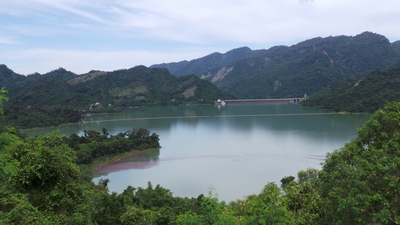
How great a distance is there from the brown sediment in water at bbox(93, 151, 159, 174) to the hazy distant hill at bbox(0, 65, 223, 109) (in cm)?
4416

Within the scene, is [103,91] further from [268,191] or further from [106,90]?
[268,191]

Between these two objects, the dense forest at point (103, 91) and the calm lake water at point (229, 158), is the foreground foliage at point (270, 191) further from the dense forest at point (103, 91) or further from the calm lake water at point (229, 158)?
the dense forest at point (103, 91)

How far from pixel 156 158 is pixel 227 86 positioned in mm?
102406

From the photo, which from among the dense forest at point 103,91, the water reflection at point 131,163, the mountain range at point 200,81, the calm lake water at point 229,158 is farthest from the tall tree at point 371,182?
the mountain range at point 200,81

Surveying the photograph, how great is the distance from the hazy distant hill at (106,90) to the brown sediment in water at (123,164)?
1739 inches

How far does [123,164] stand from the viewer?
2105cm

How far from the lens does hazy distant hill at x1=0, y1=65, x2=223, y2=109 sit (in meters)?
68.3

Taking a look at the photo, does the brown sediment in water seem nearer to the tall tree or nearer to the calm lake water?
the calm lake water

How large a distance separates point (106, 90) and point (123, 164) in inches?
2562

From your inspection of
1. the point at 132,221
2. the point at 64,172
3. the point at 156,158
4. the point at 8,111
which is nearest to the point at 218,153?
the point at 156,158

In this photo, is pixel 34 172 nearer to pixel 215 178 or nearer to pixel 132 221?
pixel 132 221

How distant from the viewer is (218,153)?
22.9 meters

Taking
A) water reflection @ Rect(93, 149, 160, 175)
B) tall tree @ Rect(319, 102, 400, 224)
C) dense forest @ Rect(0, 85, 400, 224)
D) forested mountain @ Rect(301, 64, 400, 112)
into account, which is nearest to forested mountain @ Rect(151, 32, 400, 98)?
forested mountain @ Rect(301, 64, 400, 112)

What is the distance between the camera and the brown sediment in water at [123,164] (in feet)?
64.5
